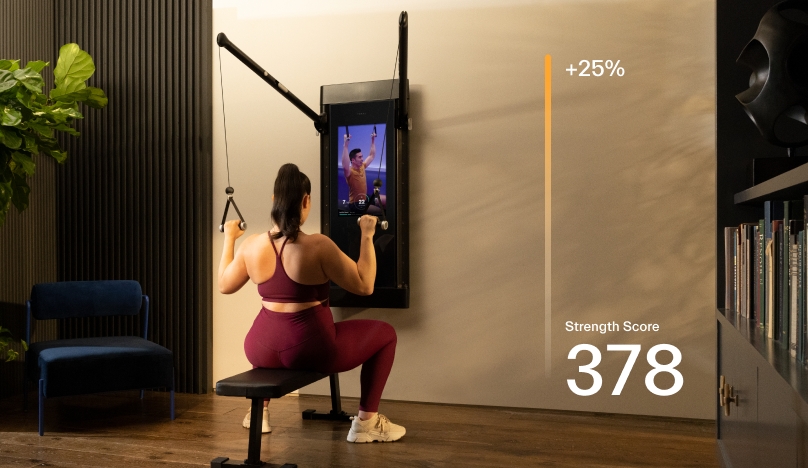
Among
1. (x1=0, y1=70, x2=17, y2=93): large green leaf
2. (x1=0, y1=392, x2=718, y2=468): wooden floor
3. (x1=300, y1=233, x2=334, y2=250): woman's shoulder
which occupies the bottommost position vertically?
(x1=0, y1=392, x2=718, y2=468): wooden floor

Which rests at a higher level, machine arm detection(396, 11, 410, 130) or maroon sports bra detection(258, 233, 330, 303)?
machine arm detection(396, 11, 410, 130)

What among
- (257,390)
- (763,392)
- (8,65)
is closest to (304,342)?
(257,390)

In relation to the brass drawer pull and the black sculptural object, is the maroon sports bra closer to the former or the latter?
the brass drawer pull

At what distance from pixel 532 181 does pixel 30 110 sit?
9.03 ft

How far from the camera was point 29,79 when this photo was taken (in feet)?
11.8

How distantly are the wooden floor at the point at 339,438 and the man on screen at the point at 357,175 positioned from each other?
1216mm

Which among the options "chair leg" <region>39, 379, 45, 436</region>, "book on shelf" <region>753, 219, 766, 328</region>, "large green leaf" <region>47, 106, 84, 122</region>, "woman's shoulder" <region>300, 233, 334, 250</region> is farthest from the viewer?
"large green leaf" <region>47, 106, 84, 122</region>

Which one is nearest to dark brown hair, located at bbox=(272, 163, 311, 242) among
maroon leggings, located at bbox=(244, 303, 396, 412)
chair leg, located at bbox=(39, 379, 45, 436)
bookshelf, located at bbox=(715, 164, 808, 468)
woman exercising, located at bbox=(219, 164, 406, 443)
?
woman exercising, located at bbox=(219, 164, 406, 443)

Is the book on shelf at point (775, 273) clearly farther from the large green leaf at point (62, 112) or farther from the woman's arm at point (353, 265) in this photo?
the large green leaf at point (62, 112)

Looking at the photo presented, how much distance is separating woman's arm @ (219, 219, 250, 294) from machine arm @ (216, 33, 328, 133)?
0.83 m

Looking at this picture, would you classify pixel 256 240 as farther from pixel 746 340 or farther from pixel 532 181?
pixel 746 340

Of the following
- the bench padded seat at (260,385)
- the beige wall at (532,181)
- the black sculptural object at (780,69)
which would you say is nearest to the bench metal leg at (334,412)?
the beige wall at (532,181)

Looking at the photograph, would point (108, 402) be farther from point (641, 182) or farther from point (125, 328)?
point (641, 182)

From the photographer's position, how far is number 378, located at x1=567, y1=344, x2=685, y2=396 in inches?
151
